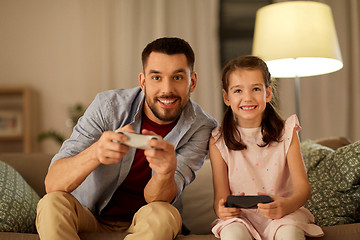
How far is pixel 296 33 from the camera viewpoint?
241 centimetres

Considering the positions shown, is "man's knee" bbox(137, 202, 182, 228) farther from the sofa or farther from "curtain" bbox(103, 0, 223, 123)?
"curtain" bbox(103, 0, 223, 123)

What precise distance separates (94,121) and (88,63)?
2.34 meters

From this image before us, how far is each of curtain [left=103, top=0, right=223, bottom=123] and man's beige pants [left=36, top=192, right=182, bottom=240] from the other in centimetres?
234

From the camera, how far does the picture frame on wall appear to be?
366cm

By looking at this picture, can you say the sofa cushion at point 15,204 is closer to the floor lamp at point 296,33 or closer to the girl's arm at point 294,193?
the girl's arm at point 294,193

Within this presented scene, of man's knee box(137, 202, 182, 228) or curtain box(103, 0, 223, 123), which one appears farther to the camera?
curtain box(103, 0, 223, 123)

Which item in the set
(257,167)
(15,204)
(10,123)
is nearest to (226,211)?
(257,167)

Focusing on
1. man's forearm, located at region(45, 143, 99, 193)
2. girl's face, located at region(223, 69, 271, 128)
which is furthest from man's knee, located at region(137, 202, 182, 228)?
girl's face, located at region(223, 69, 271, 128)

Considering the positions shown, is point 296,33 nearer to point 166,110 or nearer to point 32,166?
point 166,110

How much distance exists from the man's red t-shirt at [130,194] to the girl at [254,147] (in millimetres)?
277

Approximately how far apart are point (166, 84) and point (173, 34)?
2.27 meters

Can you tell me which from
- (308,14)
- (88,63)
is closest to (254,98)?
(308,14)

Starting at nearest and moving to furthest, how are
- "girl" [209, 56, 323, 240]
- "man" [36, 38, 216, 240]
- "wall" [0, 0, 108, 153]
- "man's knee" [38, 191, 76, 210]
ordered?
"man's knee" [38, 191, 76, 210] < "man" [36, 38, 216, 240] < "girl" [209, 56, 323, 240] < "wall" [0, 0, 108, 153]

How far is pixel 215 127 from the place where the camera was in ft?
5.59
